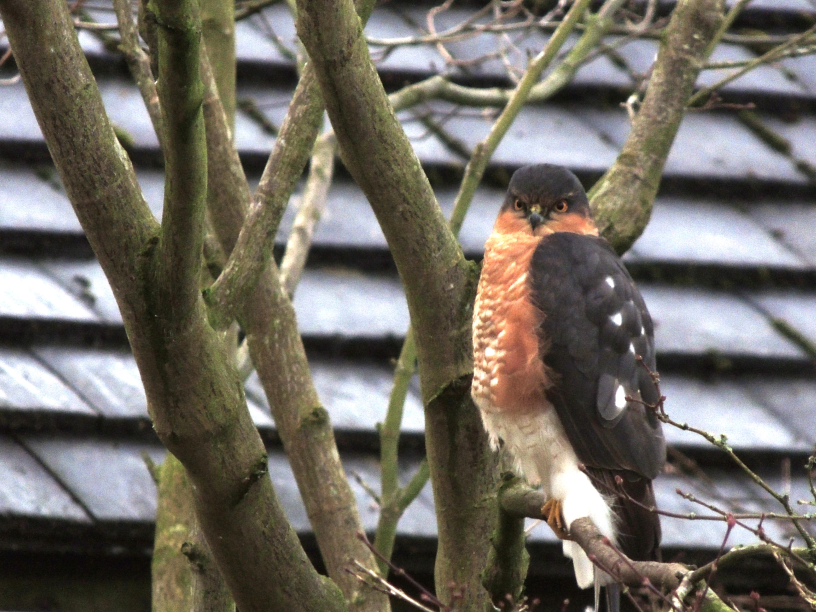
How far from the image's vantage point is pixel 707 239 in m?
4.70

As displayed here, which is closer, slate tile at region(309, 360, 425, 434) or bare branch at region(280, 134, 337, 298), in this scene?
bare branch at region(280, 134, 337, 298)

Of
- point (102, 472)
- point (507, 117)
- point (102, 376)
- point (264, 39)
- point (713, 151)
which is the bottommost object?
point (102, 472)

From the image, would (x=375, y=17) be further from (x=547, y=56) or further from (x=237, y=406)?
(x=237, y=406)

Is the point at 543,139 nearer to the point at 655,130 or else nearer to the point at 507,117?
the point at 507,117

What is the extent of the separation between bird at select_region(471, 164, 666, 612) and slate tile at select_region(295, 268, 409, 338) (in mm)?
1101

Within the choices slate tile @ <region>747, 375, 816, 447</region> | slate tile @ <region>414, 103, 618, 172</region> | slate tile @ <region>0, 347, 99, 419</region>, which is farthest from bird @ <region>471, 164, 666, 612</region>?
slate tile @ <region>414, 103, 618, 172</region>

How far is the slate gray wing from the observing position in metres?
2.69

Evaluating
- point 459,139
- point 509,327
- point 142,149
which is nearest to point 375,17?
point 459,139

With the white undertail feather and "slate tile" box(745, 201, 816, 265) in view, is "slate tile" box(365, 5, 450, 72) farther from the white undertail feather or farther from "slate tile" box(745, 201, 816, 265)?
the white undertail feather

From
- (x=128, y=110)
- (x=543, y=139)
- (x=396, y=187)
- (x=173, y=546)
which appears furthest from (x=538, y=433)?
(x=128, y=110)

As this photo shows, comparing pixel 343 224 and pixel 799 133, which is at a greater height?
pixel 799 133

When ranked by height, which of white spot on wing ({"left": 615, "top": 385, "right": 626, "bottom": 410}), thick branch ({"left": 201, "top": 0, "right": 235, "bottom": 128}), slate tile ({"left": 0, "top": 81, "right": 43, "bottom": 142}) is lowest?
white spot on wing ({"left": 615, "top": 385, "right": 626, "bottom": 410})

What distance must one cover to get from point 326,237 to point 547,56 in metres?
1.56

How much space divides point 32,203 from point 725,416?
2556mm
